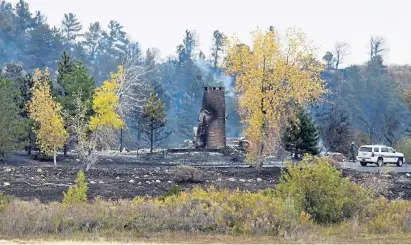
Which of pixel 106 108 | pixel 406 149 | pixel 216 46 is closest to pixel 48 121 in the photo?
pixel 106 108

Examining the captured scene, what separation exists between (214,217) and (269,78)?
19.3m

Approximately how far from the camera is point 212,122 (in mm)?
55594

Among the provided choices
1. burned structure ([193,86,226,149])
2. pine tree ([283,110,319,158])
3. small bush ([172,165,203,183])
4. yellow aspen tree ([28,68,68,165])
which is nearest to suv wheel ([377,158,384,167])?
pine tree ([283,110,319,158])

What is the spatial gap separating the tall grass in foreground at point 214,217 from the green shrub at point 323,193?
0.03m

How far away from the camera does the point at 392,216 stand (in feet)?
56.2

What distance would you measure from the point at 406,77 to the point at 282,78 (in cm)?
8383

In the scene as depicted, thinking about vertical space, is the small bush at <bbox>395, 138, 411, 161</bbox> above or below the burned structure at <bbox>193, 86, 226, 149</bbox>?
below

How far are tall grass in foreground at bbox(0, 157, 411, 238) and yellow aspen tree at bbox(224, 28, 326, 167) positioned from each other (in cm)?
1669

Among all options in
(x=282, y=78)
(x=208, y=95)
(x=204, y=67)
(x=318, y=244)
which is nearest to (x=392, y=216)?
(x=318, y=244)

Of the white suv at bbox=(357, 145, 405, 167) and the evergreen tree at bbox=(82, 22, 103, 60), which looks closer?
the white suv at bbox=(357, 145, 405, 167)

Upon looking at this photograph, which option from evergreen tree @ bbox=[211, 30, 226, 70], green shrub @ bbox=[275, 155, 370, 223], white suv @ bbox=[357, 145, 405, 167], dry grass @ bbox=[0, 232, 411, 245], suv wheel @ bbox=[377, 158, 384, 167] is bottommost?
dry grass @ bbox=[0, 232, 411, 245]

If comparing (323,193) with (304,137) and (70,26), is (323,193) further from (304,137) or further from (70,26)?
(70,26)

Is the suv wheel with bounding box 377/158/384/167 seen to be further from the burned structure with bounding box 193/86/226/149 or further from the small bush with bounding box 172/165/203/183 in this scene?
the small bush with bounding box 172/165/203/183

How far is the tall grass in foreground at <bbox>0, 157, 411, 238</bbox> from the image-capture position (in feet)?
51.2
